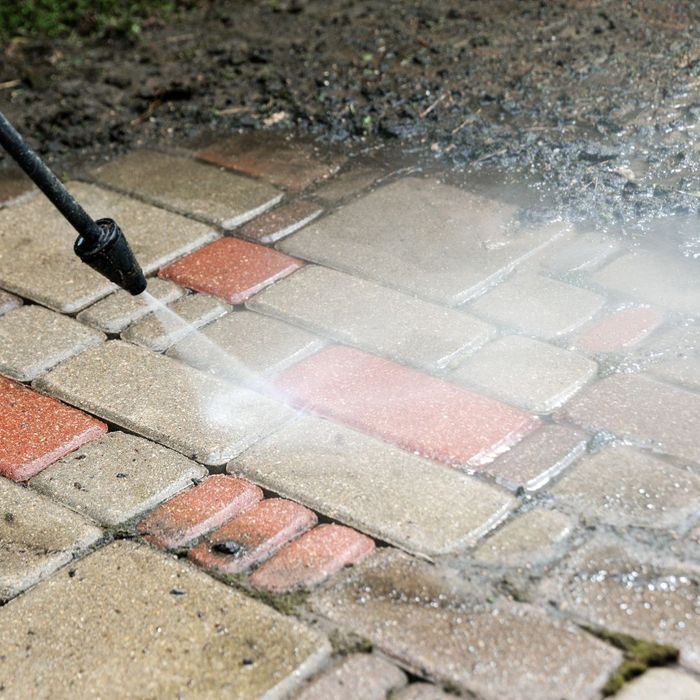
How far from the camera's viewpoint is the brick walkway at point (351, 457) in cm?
184

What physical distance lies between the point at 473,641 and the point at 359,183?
6.43 feet

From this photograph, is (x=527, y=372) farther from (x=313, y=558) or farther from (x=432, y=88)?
(x=432, y=88)

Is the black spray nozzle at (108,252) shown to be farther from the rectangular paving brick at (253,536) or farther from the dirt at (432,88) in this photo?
the dirt at (432,88)

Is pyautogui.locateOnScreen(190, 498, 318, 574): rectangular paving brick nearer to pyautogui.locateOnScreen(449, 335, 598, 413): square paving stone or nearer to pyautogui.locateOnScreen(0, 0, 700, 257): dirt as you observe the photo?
pyautogui.locateOnScreen(449, 335, 598, 413): square paving stone

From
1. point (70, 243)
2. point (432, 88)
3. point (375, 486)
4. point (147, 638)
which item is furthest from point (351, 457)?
point (432, 88)

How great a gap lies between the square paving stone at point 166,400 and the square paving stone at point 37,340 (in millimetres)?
46

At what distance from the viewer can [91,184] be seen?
11.9 ft

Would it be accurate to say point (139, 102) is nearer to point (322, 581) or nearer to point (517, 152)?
point (517, 152)

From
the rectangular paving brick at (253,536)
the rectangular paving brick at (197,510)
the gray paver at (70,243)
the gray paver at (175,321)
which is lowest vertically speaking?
the rectangular paving brick at (253,536)

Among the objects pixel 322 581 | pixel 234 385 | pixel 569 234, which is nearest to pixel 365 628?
pixel 322 581

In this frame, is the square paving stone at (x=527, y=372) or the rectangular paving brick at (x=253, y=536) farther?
the square paving stone at (x=527, y=372)

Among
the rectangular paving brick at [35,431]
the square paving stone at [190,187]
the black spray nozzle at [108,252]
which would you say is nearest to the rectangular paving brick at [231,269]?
the square paving stone at [190,187]

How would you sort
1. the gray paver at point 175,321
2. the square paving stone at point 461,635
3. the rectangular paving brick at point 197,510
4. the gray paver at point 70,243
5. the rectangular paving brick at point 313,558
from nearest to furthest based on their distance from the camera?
1. the square paving stone at point 461,635
2. the rectangular paving brick at point 313,558
3. the rectangular paving brick at point 197,510
4. the gray paver at point 175,321
5. the gray paver at point 70,243

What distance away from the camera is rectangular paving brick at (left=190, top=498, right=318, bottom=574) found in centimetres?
206
